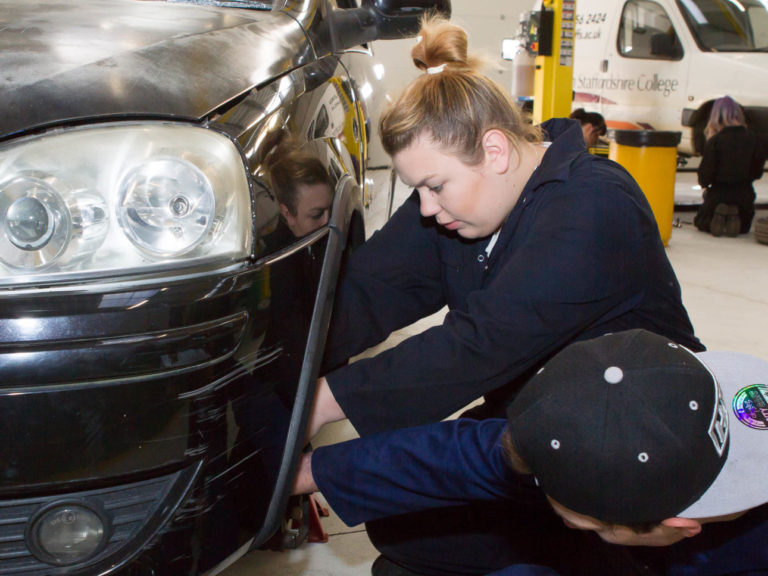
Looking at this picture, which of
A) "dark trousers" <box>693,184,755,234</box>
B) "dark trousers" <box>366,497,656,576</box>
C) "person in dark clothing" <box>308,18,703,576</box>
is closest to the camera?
"person in dark clothing" <box>308,18,703,576</box>

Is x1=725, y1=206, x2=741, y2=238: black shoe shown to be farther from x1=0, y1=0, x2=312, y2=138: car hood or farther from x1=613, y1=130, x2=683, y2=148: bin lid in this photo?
x1=0, y1=0, x2=312, y2=138: car hood

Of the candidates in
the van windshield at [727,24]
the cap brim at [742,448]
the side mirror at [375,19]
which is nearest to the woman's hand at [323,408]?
the cap brim at [742,448]

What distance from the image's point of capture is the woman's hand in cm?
143

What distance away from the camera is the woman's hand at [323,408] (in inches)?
56.2

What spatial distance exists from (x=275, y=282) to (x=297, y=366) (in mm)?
173

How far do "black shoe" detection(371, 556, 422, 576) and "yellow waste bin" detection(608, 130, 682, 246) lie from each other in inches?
181

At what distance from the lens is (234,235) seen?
112 centimetres

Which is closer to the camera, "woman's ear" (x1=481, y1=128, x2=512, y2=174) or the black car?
the black car

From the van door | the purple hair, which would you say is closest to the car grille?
the purple hair

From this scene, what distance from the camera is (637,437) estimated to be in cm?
95

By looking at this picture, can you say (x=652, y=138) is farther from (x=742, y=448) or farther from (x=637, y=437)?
(x=637, y=437)

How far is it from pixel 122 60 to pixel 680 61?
6989 millimetres

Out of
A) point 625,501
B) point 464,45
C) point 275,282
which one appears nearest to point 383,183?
point 464,45

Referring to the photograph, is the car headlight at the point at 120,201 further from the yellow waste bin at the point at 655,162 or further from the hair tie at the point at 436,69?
the yellow waste bin at the point at 655,162
